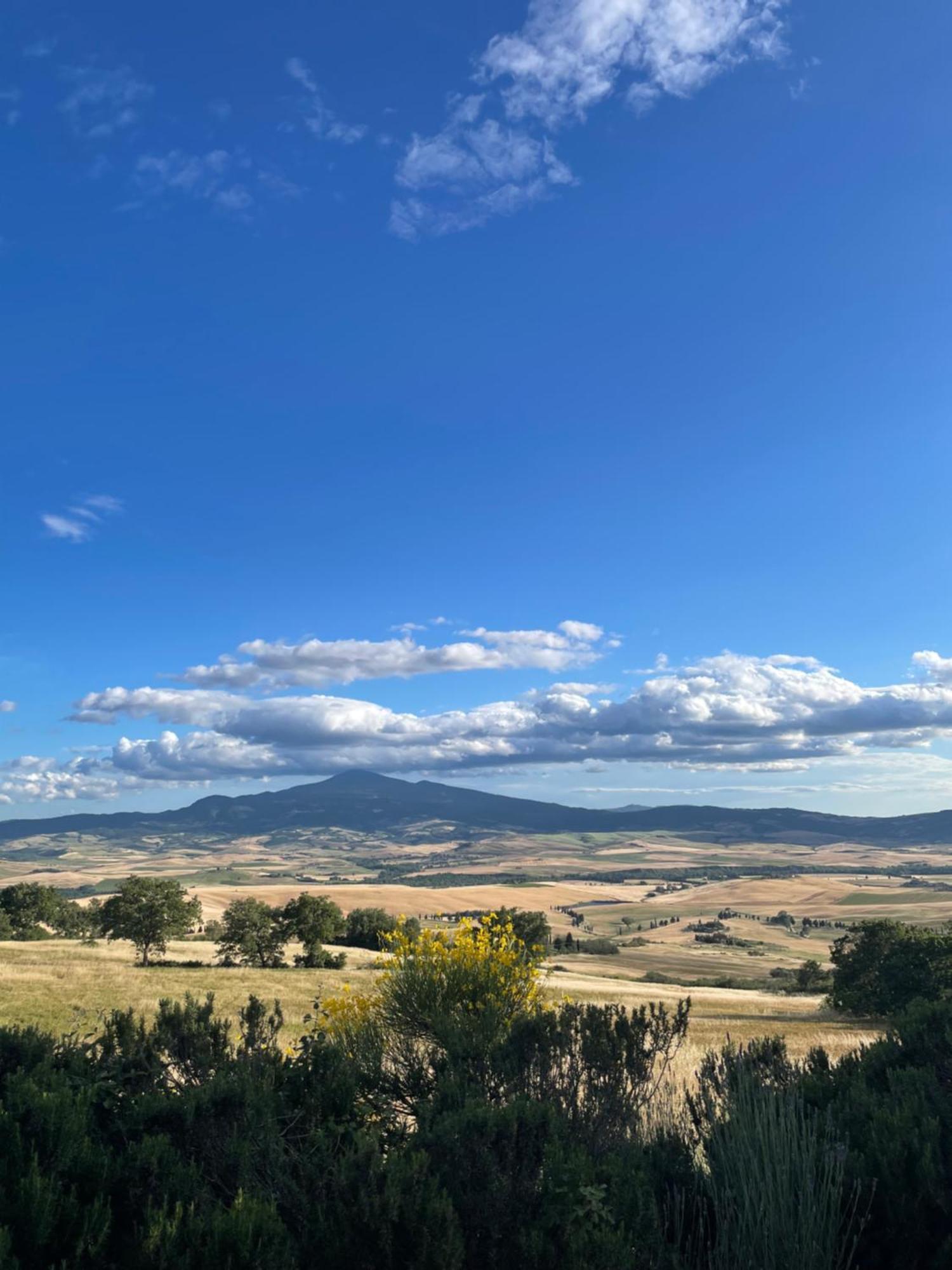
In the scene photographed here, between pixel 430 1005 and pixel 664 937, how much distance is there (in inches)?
5186

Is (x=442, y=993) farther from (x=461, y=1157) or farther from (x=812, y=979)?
(x=812, y=979)

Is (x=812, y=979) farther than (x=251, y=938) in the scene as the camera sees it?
Yes

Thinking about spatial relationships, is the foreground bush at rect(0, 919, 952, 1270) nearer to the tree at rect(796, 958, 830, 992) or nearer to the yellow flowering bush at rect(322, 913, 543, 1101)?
the yellow flowering bush at rect(322, 913, 543, 1101)

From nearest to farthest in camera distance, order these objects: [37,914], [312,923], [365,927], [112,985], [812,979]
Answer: [112,985] → [312,923] → [812,979] → [37,914] → [365,927]

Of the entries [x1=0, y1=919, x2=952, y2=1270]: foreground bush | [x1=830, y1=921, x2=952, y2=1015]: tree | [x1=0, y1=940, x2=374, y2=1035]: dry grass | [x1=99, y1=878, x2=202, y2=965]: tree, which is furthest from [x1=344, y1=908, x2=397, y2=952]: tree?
[x1=0, y1=919, x2=952, y2=1270]: foreground bush

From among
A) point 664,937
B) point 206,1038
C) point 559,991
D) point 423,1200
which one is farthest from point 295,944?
point 664,937

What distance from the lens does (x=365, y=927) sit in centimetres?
8338

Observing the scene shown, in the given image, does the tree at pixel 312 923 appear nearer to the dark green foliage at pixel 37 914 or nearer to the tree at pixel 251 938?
the tree at pixel 251 938

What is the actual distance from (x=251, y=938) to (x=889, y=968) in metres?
42.2

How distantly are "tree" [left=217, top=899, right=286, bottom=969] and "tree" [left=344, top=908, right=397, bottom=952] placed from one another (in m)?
18.0

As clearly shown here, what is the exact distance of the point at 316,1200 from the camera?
6355 millimetres

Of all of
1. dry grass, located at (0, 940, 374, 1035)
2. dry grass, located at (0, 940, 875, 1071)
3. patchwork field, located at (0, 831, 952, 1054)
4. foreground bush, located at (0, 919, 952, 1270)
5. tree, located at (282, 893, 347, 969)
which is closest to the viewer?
foreground bush, located at (0, 919, 952, 1270)

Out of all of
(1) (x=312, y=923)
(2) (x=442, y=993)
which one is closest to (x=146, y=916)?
(1) (x=312, y=923)

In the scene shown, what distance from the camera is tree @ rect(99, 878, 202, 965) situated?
5738 centimetres
